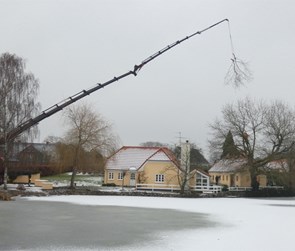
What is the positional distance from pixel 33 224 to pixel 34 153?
29.9 meters

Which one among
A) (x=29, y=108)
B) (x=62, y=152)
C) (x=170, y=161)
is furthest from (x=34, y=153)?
(x=170, y=161)

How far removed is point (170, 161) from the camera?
171 feet

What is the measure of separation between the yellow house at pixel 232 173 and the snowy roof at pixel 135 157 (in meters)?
6.95

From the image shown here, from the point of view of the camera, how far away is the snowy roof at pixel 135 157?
5309cm

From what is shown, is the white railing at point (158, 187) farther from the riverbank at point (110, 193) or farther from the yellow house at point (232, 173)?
the yellow house at point (232, 173)

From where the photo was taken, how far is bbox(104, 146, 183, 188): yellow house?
169 ft

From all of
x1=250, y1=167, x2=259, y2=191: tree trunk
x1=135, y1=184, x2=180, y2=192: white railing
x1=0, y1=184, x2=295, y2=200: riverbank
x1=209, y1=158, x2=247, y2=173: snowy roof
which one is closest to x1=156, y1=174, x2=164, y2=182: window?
x1=135, y1=184, x2=180, y2=192: white railing

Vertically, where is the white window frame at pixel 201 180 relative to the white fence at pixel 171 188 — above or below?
above

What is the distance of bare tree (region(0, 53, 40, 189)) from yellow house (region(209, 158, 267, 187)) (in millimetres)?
22770

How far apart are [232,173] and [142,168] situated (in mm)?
10542

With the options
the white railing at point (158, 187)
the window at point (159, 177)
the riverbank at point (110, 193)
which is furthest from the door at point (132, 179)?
the riverbank at point (110, 193)

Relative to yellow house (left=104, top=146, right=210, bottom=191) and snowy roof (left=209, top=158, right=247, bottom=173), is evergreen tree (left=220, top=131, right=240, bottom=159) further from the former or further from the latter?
yellow house (left=104, top=146, right=210, bottom=191)

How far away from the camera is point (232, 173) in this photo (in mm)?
53875

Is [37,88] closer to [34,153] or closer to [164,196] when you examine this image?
[34,153]
